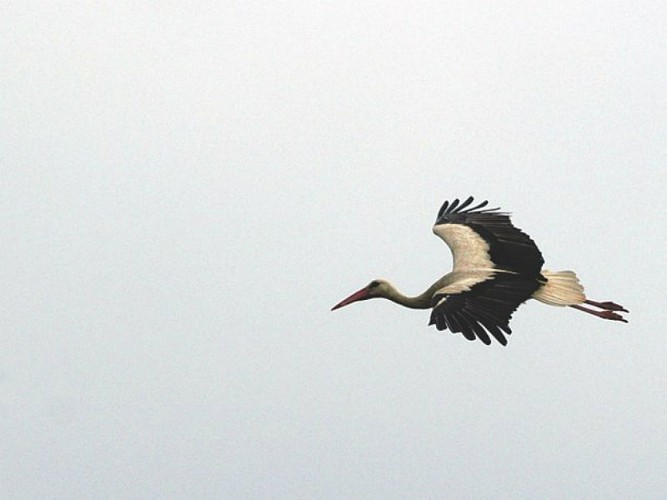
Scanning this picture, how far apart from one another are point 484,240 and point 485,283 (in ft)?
7.06

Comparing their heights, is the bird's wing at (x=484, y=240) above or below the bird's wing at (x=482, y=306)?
above

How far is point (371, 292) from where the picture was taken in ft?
67.7

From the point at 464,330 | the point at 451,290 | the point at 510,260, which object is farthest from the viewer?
Result: the point at 510,260

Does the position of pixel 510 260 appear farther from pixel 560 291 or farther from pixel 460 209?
pixel 460 209

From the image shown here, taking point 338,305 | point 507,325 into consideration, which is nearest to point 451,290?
point 507,325

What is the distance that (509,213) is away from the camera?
69.9 feet

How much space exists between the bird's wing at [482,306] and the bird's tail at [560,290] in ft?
2.20

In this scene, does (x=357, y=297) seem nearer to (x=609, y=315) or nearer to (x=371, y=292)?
(x=371, y=292)

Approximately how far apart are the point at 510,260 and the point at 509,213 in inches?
69.7

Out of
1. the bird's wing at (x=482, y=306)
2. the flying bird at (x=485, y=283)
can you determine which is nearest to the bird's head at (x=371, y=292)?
the flying bird at (x=485, y=283)

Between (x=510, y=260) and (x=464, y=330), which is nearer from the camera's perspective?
(x=464, y=330)

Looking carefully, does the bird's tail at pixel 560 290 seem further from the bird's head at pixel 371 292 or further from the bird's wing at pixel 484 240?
the bird's head at pixel 371 292

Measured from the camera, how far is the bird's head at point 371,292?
67.0ft

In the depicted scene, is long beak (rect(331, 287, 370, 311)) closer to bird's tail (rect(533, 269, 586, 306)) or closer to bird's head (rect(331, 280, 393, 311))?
bird's head (rect(331, 280, 393, 311))
